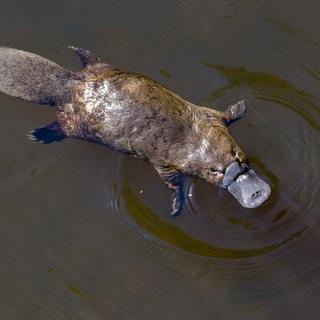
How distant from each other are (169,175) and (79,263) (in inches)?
39.3

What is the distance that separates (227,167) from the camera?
4121mm

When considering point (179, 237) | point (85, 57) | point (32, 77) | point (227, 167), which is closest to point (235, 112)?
point (227, 167)

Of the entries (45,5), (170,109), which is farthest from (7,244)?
(45,5)

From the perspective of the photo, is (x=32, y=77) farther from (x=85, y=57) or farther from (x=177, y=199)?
(x=177, y=199)

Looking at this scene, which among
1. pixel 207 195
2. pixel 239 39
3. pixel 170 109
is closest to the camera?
pixel 170 109

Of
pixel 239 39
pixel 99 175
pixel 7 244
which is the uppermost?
pixel 239 39

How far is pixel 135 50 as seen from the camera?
4.93 m

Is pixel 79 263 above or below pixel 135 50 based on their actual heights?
below

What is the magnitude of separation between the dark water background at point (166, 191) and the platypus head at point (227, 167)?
229 millimetres

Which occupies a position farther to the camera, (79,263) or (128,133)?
(79,263)

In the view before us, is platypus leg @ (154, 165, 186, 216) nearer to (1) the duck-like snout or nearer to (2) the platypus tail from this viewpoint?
(1) the duck-like snout

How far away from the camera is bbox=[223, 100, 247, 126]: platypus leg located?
4.46 meters

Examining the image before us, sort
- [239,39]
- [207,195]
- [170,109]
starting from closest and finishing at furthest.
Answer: [170,109] → [207,195] → [239,39]

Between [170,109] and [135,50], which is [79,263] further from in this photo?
[135,50]
